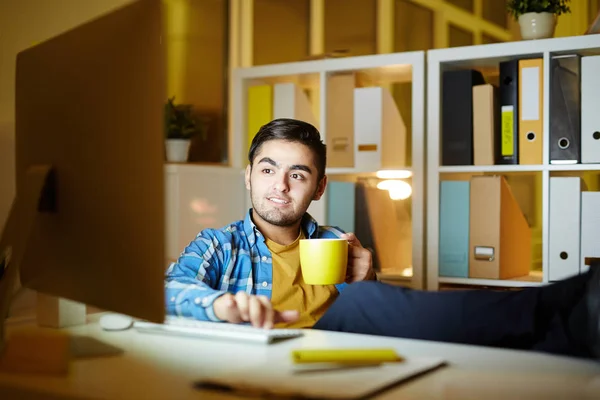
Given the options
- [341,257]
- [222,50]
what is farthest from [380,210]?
[341,257]

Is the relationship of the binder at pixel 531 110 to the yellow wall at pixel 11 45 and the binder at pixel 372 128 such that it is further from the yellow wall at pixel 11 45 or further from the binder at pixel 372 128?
the yellow wall at pixel 11 45

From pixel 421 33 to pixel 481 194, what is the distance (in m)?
2.10

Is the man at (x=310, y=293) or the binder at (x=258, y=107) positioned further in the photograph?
the binder at (x=258, y=107)

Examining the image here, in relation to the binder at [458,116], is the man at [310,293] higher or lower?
lower

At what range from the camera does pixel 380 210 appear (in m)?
2.88

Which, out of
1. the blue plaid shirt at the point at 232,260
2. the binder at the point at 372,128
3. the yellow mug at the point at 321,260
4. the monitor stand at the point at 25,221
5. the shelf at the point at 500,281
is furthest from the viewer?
the binder at the point at 372,128

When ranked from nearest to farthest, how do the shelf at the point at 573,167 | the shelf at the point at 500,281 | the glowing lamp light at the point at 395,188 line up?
the shelf at the point at 573,167, the shelf at the point at 500,281, the glowing lamp light at the point at 395,188

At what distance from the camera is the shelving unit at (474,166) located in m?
2.51

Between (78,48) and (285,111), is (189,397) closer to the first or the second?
(78,48)

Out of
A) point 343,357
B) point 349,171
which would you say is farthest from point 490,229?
point 343,357

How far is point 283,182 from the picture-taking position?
6.22 feet

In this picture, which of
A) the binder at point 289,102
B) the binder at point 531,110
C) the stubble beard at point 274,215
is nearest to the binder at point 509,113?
the binder at point 531,110

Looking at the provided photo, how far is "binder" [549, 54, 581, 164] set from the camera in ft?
8.15

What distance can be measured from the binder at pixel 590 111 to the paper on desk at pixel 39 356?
2.04 metres
